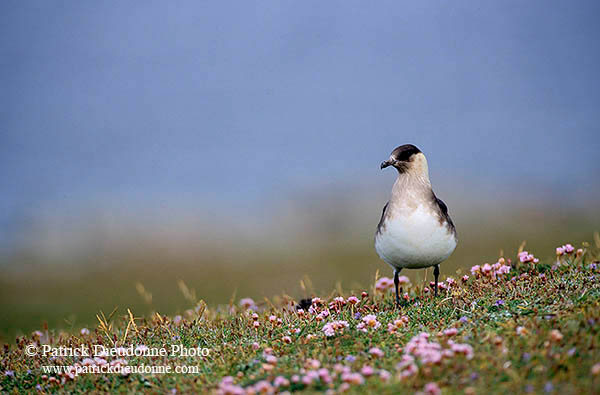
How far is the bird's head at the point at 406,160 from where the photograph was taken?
8188 millimetres

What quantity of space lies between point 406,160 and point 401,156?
3.8 inches

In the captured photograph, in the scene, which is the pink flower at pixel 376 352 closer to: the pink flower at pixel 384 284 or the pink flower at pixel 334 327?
the pink flower at pixel 334 327

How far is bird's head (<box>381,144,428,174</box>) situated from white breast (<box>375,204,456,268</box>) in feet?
2.36

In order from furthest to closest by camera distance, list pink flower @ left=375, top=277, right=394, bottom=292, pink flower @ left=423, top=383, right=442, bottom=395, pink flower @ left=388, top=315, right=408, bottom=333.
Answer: pink flower @ left=375, top=277, right=394, bottom=292
pink flower @ left=388, top=315, right=408, bottom=333
pink flower @ left=423, top=383, right=442, bottom=395

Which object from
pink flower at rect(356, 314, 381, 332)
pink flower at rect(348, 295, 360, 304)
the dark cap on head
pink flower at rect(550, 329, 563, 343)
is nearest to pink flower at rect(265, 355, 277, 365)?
pink flower at rect(356, 314, 381, 332)

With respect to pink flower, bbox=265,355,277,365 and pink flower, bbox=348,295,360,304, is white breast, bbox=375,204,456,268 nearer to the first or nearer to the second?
pink flower, bbox=348,295,360,304

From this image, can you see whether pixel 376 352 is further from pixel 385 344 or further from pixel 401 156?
pixel 401 156

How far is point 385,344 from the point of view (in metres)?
5.93

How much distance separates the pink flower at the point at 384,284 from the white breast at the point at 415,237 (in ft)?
4.94

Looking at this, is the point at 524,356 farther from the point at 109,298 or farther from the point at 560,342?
the point at 109,298

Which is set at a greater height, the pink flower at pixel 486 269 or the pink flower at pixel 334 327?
the pink flower at pixel 486 269

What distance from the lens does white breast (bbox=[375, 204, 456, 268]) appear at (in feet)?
25.0

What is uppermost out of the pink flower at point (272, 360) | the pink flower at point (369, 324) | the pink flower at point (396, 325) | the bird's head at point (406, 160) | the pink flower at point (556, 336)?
the bird's head at point (406, 160)

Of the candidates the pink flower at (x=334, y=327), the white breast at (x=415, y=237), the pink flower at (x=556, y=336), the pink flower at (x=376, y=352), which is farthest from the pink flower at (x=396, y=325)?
the pink flower at (x=556, y=336)
